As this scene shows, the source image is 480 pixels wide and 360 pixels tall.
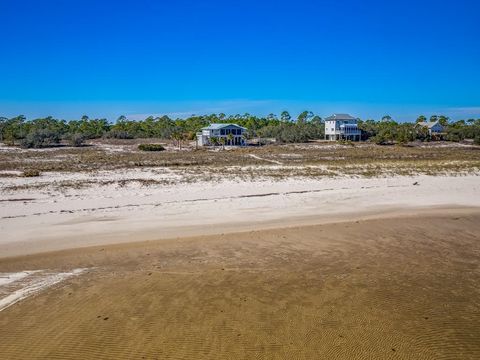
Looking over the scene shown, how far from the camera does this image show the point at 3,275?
391 inches

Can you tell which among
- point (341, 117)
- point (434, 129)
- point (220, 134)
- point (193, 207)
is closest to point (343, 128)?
point (341, 117)

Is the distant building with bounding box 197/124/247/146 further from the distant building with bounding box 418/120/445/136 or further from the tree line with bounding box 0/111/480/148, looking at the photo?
the distant building with bounding box 418/120/445/136

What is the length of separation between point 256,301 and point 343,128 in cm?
8686

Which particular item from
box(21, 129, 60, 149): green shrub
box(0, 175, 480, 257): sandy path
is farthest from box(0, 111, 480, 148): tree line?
box(0, 175, 480, 257): sandy path

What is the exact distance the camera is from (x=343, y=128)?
300ft

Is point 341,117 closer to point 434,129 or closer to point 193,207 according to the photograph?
point 434,129

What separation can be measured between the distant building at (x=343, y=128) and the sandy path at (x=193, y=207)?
66.8m

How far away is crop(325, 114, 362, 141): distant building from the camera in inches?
3615

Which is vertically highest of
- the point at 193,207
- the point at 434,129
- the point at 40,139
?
the point at 40,139

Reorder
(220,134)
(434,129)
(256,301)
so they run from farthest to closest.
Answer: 1. (434,129)
2. (220,134)
3. (256,301)

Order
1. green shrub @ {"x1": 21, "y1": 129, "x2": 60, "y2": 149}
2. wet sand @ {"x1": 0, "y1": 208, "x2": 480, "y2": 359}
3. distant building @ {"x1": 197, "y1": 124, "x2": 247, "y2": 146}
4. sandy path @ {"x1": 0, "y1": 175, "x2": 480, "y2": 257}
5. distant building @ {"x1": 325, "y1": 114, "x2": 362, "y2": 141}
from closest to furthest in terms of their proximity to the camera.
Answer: wet sand @ {"x1": 0, "y1": 208, "x2": 480, "y2": 359}
sandy path @ {"x1": 0, "y1": 175, "x2": 480, "y2": 257}
green shrub @ {"x1": 21, "y1": 129, "x2": 60, "y2": 149}
distant building @ {"x1": 197, "y1": 124, "x2": 247, "y2": 146}
distant building @ {"x1": 325, "y1": 114, "x2": 362, "y2": 141}

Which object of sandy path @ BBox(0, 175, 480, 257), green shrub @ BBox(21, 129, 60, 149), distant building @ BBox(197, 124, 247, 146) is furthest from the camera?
distant building @ BBox(197, 124, 247, 146)

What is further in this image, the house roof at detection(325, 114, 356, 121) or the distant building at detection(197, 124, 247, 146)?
Result: the house roof at detection(325, 114, 356, 121)

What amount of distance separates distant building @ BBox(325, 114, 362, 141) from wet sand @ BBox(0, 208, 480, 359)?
264ft
